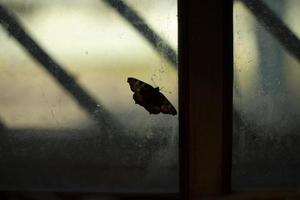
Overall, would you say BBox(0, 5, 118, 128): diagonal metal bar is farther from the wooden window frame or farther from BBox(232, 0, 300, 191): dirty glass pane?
BBox(232, 0, 300, 191): dirty glass pane

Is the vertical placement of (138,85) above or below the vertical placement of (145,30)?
below

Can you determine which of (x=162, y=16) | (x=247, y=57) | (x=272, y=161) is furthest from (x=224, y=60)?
(x=272, y=161)

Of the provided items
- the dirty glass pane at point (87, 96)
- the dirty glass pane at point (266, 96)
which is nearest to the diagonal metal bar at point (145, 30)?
the dirty glass pane at point (87, 96)

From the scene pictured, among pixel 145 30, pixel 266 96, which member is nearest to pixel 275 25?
pixel 266 96

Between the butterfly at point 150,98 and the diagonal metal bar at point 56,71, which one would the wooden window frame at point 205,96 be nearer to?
the butterfly at point 150,98

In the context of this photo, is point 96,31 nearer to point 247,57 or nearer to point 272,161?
point 247,57

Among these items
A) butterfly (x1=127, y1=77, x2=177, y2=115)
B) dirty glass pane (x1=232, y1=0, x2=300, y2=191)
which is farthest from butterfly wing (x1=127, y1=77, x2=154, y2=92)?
dirty glass pane (x1=232, y1=0, x2=300, y2=191)

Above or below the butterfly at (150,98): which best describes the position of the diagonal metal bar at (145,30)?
above

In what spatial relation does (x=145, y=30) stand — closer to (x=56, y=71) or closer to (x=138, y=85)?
(x=138, y=85)
